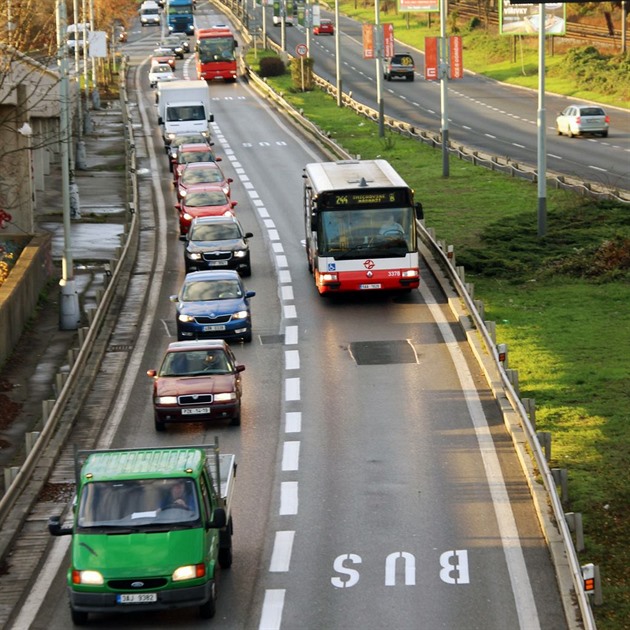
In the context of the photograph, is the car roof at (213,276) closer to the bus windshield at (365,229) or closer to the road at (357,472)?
the road at (357,472)

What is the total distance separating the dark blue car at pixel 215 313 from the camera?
32625 millimetres

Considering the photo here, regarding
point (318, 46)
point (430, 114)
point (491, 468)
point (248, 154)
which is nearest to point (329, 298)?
point (491, 468)

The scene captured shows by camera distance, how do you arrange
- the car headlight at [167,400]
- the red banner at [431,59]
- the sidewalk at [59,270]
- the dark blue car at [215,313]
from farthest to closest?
the red banner at [431,59]
the dark blue car at [215,313]
the sidewalk at [59,270]
the car headlight at [167,400]

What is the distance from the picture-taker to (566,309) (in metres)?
36.4

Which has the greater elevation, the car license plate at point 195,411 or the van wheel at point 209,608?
the car license plate at point 195,411

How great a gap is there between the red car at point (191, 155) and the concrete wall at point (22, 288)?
16.4 meters

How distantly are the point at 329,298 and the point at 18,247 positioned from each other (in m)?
8.92

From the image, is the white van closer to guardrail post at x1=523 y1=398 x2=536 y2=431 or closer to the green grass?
the green grass

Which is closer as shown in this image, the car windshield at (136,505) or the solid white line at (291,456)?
the car windshield at (136,505)

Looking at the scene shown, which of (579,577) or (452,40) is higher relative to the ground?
(452,40)

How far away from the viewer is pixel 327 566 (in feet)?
64.4

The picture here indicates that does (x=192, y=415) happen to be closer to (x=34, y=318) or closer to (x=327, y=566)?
(x=327, y=566)

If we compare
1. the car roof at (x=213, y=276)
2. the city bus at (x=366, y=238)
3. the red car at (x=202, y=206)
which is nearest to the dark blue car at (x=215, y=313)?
the car roof at (x=213, y=276)

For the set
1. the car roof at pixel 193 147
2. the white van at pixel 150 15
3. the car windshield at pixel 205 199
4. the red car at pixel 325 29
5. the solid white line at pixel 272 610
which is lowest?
the solid white line at pixel 272 610
